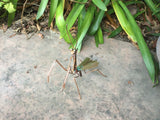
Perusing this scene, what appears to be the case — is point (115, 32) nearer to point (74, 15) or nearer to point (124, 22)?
point (124, 22)

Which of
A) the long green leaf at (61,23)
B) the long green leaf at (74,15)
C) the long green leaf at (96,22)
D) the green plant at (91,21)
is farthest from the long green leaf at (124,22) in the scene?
the long green leaf at (61,23)

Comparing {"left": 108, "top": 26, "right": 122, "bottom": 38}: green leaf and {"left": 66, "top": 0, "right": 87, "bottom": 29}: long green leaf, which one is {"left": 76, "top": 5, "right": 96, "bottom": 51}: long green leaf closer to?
{"left": 66, "top": 0, "right": 87, "bottom": 29}: long green leaf

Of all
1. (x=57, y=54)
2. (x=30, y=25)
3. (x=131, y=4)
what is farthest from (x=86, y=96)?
(x=131, y=4)

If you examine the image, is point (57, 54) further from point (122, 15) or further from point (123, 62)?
point (122, 15)

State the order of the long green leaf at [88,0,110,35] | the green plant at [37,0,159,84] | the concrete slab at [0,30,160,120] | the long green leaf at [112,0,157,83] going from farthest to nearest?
the long green leaf at [88,0,110,35] → the green plant at [37,0,159,84] → the long green leaf at [112,0,157,83] → the concrete slab at [0,30,160,120]

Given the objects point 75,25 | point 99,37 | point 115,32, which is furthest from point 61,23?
point 115,32

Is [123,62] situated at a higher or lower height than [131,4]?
lower

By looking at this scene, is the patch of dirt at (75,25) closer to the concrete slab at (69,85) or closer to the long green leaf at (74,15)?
the concrete slab at (69,85)

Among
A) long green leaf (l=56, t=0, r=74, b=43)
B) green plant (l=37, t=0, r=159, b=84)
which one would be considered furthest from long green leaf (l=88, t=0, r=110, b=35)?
long green leaf (l=56, t=0, r=74, b=43)
